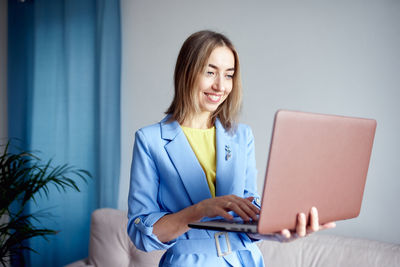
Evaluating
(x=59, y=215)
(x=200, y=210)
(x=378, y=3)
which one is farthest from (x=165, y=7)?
(x=200, y=210)

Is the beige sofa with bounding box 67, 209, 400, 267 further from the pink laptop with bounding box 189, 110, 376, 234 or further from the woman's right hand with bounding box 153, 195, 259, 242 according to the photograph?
the woman's right hand with bounding box 153, 195, 259, 242

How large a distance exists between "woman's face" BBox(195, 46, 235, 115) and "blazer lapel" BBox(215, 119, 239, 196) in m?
0.11

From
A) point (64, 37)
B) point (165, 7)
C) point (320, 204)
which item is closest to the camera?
point (320, 204)

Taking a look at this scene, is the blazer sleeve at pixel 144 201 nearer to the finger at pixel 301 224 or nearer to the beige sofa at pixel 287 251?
the finger at pixel 301 224

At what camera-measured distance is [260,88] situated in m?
2.25

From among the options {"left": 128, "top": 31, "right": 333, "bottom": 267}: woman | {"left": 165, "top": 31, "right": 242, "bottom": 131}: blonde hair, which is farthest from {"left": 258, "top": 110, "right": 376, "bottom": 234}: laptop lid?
{"left": 165, "top": 31, "right": 242, "bottom": 131}: blonde hair

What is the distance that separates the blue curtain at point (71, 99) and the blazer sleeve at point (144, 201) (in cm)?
157

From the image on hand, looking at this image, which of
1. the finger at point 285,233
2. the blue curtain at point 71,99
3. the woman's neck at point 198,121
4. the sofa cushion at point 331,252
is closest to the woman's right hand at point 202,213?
the finger at point 285,233

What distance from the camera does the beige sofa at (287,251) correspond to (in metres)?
1.82

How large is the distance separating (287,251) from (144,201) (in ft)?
3.90

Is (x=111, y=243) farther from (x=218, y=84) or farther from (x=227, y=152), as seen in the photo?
(x=218, y=84)

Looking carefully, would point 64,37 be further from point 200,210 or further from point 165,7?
point 200,210

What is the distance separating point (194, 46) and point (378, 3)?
128 cm

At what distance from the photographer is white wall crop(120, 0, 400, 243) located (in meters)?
1.92
